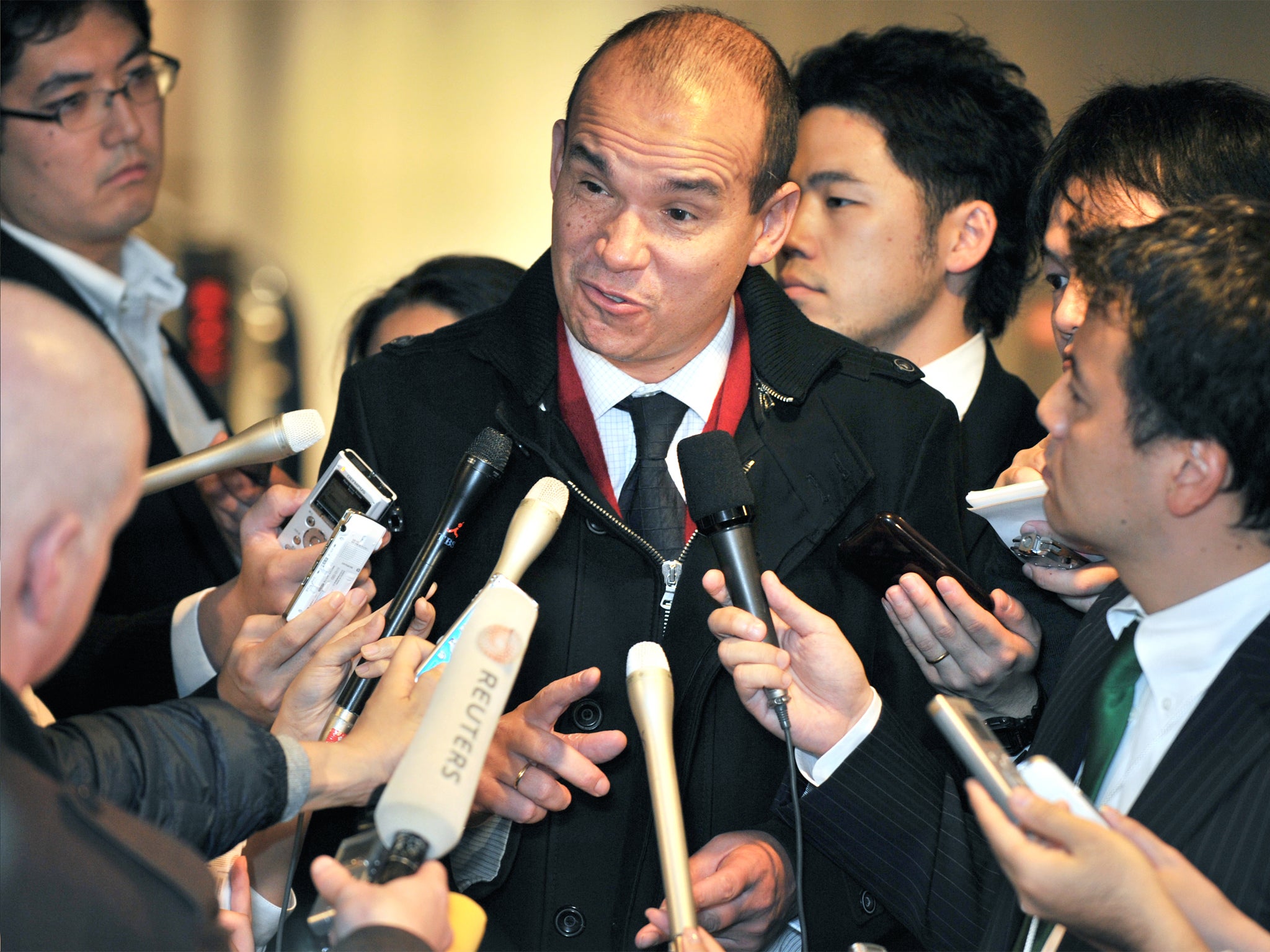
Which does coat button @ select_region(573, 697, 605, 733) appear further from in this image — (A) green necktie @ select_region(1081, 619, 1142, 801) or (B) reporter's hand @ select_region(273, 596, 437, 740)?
(A) green necktie @ select_region(1081, 619, 1142, 801)

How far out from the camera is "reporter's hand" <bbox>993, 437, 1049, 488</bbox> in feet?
5.58

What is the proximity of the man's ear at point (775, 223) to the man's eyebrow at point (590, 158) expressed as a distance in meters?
0.30

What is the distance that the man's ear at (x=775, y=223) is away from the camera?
73.9 inches

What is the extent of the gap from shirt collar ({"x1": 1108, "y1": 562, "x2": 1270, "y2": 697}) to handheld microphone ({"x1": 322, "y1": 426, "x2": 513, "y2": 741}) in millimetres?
758

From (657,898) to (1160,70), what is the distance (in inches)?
103

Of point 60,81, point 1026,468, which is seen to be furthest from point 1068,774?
point 60,81

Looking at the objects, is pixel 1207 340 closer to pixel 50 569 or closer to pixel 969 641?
pixel 969 641

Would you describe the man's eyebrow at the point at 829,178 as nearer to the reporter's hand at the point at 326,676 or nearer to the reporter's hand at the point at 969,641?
the reporter's hand at the point at 969,641

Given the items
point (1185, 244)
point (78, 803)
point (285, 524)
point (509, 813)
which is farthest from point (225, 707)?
point (1185, 244)

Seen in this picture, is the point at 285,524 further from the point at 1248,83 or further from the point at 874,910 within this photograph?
the point at 1248,83

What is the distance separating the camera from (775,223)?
6.29ft

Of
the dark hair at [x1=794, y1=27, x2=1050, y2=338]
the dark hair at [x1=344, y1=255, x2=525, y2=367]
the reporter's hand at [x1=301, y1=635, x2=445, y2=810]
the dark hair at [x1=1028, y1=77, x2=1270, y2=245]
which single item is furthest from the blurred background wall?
the reporter's hand at [x1=301, y1=635, x2=445, y2=810]

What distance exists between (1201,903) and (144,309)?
2.29m

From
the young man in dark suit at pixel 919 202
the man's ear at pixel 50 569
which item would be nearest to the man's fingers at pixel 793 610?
the man's ear at pixel 50 569
